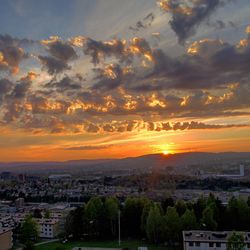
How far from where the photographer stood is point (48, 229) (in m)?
25.0

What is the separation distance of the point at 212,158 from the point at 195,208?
122609 mm

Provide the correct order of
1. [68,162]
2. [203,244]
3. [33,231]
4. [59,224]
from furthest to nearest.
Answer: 1. [68,162]
2. [59,224]
3. [33,231]
4. [203,244]

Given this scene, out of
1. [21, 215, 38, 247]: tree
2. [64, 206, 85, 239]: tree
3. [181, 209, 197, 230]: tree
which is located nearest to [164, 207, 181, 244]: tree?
[181, 209, 197, 230]: tree

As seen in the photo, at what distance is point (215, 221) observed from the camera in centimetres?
2045

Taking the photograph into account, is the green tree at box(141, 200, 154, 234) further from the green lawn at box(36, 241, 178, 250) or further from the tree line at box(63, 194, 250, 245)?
the green lawn at box(36, 241, 178, 250)

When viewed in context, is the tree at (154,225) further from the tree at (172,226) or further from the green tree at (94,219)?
the green tree at (94,219)

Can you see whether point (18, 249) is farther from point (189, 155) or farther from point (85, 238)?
point (189, 155)

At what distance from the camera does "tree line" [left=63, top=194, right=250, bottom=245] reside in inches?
786

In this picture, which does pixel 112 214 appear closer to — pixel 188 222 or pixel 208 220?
pixel 188 222

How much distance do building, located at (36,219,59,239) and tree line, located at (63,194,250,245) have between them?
4.36ft

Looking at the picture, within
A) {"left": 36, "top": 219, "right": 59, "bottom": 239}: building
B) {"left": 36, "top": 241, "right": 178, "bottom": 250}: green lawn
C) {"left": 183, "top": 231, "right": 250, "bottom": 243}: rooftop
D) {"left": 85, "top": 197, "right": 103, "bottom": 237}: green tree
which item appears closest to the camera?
{"left": 183, "top": 231, "right": 250, "bottom": 243}: rooftop

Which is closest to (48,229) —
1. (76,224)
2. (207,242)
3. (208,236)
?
(76,224)

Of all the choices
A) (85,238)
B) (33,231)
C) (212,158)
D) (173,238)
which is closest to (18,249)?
(33,231)

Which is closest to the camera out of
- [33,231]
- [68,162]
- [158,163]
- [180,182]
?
[33,231]
